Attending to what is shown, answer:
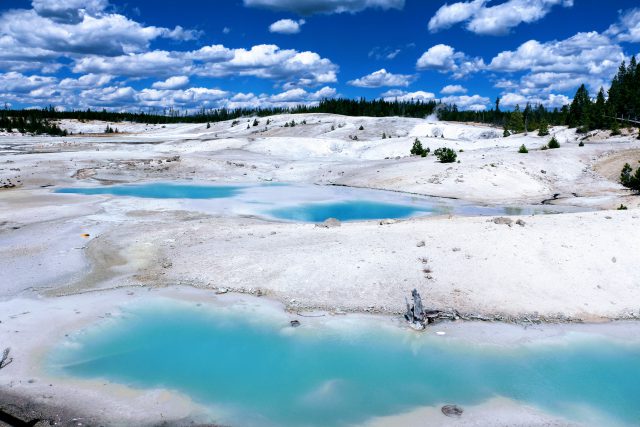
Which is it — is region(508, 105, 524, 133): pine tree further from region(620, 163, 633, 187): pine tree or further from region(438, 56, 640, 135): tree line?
region(620, 163, 633, 187): pine tree

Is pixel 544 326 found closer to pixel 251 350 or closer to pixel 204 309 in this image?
pixel 251 350

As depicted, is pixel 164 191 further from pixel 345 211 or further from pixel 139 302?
pixel 139 302

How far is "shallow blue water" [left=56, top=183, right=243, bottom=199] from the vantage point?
28375 millimetres

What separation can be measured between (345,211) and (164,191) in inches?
515

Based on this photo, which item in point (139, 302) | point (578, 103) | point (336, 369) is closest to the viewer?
point (336, 369)

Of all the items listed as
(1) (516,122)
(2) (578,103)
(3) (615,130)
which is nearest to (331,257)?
(3) (615,130)

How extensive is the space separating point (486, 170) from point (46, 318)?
87.1ft

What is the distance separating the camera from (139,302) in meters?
11.7

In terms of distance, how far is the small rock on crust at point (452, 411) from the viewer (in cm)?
752

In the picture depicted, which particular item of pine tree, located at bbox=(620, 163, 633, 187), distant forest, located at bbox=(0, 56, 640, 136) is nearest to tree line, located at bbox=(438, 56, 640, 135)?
distant forest, located at bbox=(0, 56, 640, 136)

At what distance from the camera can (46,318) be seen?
34.8ft

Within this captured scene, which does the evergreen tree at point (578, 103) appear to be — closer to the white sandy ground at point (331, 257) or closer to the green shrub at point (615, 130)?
the green shrub at point (615, 130)

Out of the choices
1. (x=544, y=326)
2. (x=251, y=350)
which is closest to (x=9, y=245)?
(x=251, y=350)

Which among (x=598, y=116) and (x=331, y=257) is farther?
(x=598, y=116)
